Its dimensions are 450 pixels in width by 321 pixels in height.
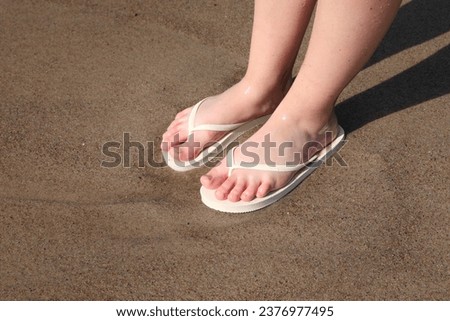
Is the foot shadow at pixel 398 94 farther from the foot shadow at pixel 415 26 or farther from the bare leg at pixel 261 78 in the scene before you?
the bare leg at pixel 261 78

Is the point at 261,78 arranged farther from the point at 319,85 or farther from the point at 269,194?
the point at 269,194

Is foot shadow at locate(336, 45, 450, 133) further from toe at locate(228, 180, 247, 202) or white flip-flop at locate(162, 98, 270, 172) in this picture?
toe at locate(228, 180, 247, 202)

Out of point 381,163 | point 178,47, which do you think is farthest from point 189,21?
point 381,163

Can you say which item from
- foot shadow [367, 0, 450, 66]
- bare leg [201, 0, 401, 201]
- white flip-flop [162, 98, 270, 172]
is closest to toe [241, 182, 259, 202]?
bare leg [201, 0, 401, 201]

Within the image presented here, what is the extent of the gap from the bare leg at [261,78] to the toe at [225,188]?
0.17 meters

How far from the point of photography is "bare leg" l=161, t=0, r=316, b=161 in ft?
5.54

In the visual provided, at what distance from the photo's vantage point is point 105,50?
2242 mm

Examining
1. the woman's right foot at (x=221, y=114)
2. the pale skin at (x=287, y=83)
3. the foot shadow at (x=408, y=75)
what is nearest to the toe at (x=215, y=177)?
the pale skin at (x=287, y=83)

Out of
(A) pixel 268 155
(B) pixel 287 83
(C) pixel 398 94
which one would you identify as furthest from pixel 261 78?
(C) pixel 398 94

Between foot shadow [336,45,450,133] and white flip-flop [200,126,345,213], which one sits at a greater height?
foot shadow [336,45,450,133]

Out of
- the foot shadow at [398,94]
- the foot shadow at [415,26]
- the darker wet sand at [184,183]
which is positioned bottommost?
the darker wet sand at [184,183]

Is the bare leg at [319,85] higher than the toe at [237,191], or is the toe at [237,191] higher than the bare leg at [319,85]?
the bare leg at [319,85]

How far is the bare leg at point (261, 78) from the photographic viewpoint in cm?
169
